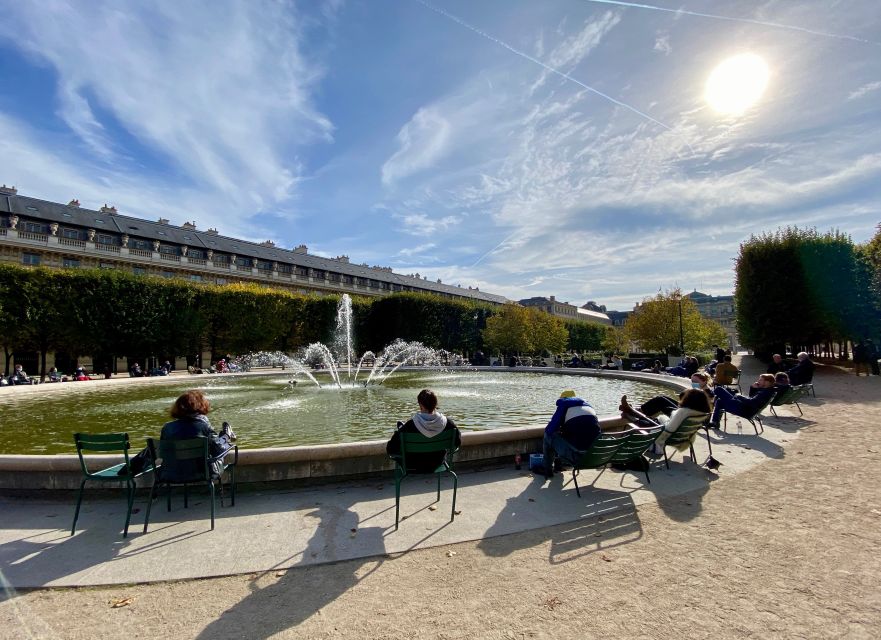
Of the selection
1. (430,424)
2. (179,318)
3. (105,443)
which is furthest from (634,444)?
(179,318)

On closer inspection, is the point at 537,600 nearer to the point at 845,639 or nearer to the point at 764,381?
the point at 845,639

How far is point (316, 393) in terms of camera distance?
17.0 meters

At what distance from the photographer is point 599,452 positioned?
5.29 m

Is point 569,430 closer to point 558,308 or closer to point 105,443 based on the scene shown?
point 105,443

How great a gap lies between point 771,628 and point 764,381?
27.0 ft

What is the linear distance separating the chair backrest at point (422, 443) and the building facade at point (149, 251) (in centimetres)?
5380

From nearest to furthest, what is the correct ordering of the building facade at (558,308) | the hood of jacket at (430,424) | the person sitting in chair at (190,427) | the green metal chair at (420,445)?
the person sitting in chair at (190,427)
the green metal chair at (420,445)
the hood of jacket at (430,424)
the building facade at (558,308)

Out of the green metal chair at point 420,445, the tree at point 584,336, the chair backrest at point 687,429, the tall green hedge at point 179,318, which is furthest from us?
the tree at point 584,336

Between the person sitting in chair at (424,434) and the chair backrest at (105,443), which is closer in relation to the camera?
the chair backrest at (105,443)

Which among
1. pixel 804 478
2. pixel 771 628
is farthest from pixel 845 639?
pixel 804 478

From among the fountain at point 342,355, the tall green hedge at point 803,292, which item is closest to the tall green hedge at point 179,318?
the fountain at point 342,355

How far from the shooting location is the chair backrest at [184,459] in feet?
15.0

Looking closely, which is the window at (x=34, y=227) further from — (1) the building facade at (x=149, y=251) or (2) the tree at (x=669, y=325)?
(2) the tree at (x=669, y=325)

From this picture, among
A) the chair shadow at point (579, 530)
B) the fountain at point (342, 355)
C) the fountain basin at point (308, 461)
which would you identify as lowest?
the chair shadow at point (579, 530)
